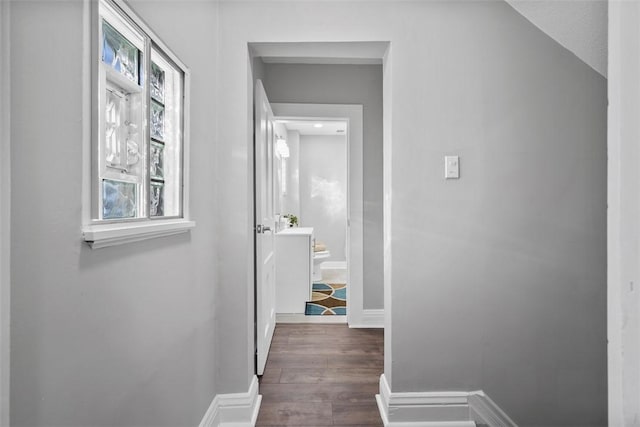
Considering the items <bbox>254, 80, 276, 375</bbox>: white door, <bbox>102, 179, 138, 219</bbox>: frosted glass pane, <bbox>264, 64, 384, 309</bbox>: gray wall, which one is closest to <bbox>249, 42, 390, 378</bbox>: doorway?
<bbox>264, 64, 384, 309</bbox>: gray wall

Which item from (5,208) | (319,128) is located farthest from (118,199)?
(319,128)

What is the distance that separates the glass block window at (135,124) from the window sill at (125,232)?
30mm

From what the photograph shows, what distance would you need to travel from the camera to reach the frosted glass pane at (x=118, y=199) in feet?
3.31

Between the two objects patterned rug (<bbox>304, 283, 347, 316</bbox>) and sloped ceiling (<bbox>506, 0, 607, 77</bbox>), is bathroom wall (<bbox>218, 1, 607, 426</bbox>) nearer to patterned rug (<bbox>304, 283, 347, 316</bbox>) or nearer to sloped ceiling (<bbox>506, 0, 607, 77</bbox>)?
sloped ceiling (<bbox>506, 0, 607, 77</bbox>)

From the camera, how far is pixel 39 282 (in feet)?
2.48

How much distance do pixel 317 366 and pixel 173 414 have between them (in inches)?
52.3

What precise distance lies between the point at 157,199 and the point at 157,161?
0.14 m

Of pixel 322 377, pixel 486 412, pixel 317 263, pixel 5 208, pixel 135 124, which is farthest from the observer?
pixel 317 263

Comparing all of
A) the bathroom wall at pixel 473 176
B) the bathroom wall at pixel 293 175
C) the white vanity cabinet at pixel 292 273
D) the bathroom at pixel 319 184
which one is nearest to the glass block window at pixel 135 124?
the bathroom wall at pixel 473 176

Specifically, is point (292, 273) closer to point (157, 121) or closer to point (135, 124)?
point (157, 121)

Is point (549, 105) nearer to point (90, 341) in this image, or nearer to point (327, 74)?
point (327, 74)

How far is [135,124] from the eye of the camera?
116 cm

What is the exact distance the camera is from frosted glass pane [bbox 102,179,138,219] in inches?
39.8

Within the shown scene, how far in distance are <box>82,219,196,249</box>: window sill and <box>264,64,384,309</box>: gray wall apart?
2.22 metres
